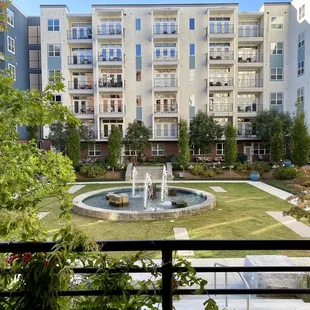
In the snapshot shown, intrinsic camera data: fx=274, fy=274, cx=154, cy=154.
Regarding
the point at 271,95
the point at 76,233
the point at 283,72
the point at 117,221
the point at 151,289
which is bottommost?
the point at 117,221

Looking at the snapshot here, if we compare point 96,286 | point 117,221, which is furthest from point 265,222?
point 96,286

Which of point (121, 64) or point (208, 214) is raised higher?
point (121, 64)

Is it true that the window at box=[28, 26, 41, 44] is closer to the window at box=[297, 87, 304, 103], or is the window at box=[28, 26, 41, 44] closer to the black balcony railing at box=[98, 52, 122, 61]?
the black balcony railing at box=[98, 52, 122, 61]

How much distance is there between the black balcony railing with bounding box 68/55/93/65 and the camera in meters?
30.4

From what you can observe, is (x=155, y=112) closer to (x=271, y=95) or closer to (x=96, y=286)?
(x=271, y=95)

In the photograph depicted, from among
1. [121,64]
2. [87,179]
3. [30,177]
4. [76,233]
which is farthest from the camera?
[121,64]

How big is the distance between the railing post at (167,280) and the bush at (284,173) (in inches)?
886

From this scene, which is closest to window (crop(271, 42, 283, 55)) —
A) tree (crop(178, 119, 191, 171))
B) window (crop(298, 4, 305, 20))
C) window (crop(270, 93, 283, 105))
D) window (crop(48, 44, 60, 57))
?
window (crop(298, 4, 305, 20))

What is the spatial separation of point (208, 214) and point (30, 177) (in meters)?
9.73

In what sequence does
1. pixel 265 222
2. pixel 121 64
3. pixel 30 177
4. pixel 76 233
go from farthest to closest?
pixel 121 64 < pixel 265 222 < pixel 30 177 < pixel 76 233

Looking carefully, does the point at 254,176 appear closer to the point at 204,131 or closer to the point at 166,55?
the point at 204,131

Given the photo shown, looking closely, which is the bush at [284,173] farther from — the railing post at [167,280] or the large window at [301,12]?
the railing post at [167,280]

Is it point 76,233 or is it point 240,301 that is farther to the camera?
point 240,301

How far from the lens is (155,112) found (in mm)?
30156
